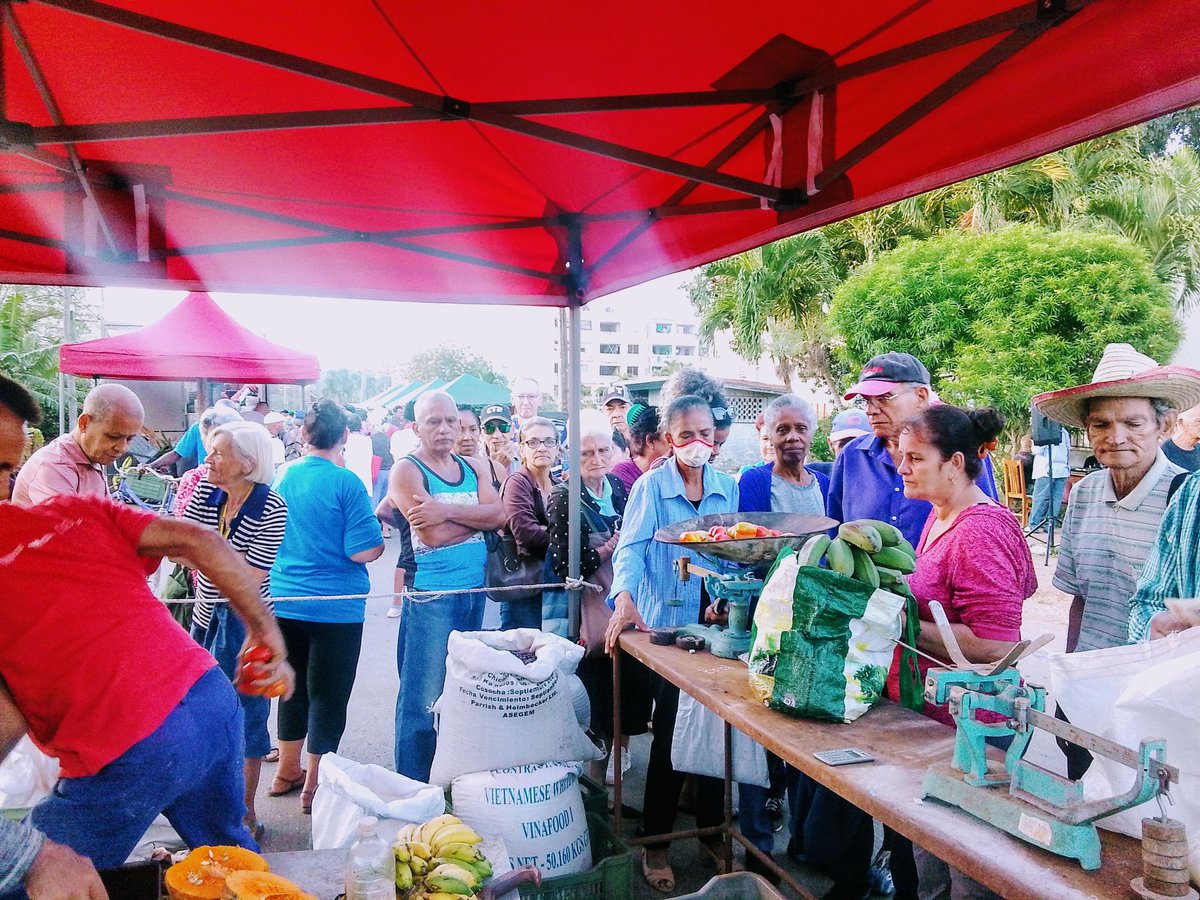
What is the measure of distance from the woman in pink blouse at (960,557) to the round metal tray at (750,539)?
0.38 meters

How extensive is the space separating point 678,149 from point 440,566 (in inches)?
91.9

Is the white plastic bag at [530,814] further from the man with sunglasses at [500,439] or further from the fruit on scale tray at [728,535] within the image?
the man with sunglasses at [500,439]

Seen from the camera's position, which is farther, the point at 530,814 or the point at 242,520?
the point at 242,520

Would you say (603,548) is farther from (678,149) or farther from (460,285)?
(678,149)

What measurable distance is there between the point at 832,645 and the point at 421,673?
242 cm

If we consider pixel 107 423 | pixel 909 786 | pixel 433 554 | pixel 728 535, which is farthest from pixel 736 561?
pixel 107 423

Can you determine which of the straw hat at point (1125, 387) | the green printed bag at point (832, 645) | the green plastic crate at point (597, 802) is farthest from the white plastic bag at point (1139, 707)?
the green plastic crate at point (597, 802)

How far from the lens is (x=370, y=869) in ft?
6.13

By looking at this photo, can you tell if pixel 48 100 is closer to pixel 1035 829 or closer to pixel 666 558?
pixel 666 558

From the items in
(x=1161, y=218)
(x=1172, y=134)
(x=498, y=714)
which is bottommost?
(x=498, y=714)

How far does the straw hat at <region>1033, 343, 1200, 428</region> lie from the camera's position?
271cm

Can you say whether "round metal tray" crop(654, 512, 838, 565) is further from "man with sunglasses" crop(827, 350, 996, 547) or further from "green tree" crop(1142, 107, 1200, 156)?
"green tree" crop(1142, 107, 1200, 156)

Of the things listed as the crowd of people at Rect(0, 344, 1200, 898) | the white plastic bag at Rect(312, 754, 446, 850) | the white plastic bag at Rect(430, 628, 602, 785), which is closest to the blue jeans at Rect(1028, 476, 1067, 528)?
the crowd of people at Rect(0, 344, 1200, 898)

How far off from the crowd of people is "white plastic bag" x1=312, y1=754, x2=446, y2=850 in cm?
29
